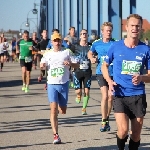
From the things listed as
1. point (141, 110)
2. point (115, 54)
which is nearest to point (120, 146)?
point (141, 110)

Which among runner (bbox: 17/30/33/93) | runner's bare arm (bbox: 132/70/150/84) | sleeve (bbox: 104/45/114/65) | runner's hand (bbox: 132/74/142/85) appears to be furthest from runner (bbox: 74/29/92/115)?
runner (bbox: 17/30/33/93)

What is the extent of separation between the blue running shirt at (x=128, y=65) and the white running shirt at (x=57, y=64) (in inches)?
99.7

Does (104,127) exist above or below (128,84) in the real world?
below

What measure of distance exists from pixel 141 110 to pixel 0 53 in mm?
26037

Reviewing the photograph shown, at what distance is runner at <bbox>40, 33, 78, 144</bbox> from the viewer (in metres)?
9.77

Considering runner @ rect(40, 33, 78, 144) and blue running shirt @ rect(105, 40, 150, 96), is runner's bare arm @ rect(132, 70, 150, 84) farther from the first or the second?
runner @ rect(40, 33, 78, 144)

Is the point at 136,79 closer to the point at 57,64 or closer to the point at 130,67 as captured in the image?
the point at 130,67

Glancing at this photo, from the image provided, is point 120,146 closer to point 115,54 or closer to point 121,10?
point 115,54

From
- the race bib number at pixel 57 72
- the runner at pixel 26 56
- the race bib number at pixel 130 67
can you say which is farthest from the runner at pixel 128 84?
→ the runner at pixel 26 56

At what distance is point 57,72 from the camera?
9.94 meters

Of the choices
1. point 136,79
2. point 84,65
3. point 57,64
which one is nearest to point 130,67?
point 136,79

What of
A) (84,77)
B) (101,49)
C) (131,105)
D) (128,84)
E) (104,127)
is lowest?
(104,127)

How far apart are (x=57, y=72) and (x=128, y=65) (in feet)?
8.99

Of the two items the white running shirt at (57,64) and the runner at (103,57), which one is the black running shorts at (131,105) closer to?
the white running shirt at (57,64)
